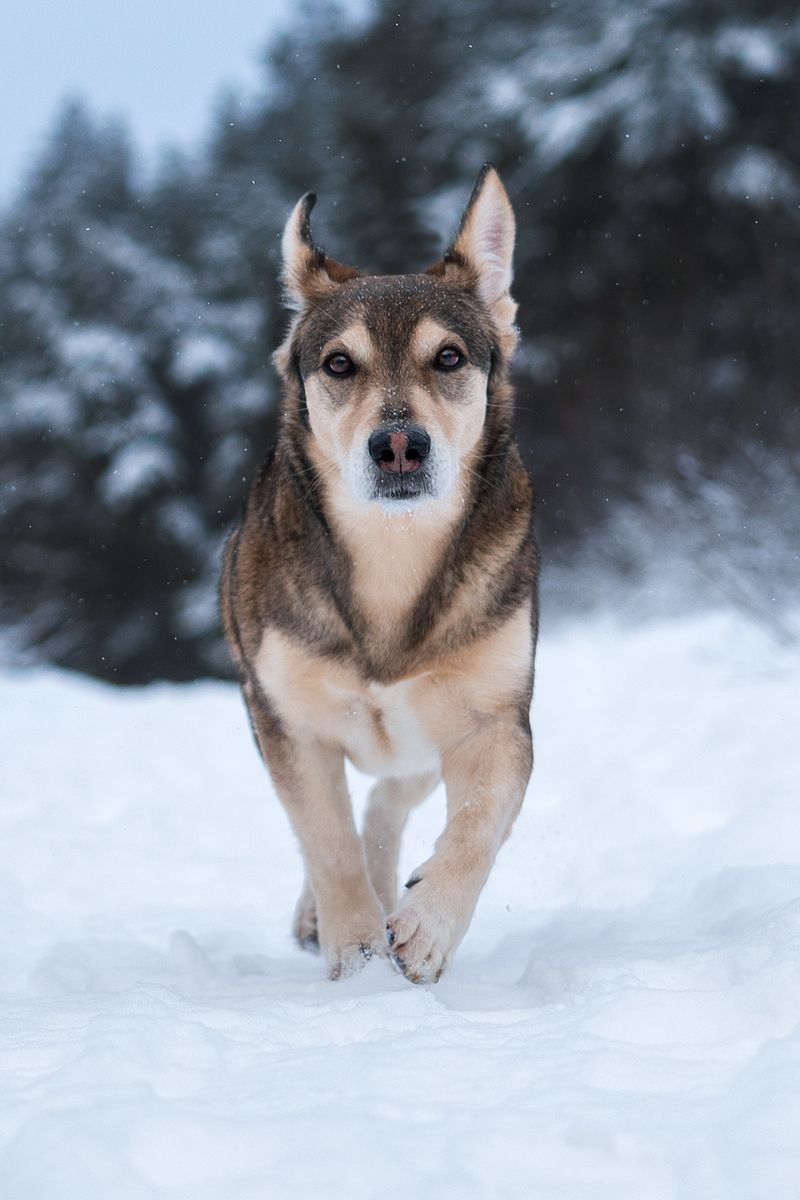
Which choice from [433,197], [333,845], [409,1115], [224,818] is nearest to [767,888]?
[333,845]

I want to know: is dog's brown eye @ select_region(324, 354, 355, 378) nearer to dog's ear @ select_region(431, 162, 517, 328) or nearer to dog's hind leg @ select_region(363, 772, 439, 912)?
dog's ear @ select_region(431, 162, 517, 328)

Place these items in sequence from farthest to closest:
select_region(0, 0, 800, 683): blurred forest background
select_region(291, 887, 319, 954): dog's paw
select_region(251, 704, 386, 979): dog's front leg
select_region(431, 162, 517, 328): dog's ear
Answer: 1. select_region(0, 0, 800, 683): blurred forest background
2. select_region(291, 887, 319, 954): dog's paw
3. select_region(431, 162, 517, 328): dog's ear
4. select_region(251, 704, 386, 979): dog's front leg

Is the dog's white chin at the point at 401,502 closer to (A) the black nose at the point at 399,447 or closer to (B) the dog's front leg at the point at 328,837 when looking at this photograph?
(A) the black nose at the point at 399,447

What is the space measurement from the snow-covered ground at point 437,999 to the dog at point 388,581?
56 cm

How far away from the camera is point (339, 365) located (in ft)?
14.2

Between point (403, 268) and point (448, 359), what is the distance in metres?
16.0

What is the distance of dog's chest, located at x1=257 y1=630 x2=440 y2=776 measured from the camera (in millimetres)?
4250

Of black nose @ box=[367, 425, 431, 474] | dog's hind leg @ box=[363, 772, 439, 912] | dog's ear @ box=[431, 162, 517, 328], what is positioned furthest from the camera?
dog's hind leg @ box=[363, 772, 439, 912]

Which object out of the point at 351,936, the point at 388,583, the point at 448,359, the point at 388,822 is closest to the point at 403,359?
the point at 448,359

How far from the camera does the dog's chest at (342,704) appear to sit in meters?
4.25

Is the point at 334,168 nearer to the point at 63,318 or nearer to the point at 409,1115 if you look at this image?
the point at 63,318

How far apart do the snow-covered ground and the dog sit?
0.56 metres

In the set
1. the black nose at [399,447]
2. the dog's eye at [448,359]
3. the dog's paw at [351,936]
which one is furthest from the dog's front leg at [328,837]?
the dog's eye at [448,359]

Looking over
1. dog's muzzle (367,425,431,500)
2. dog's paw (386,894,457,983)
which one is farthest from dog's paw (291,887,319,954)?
dog's muzzle (367,425,431,500)
